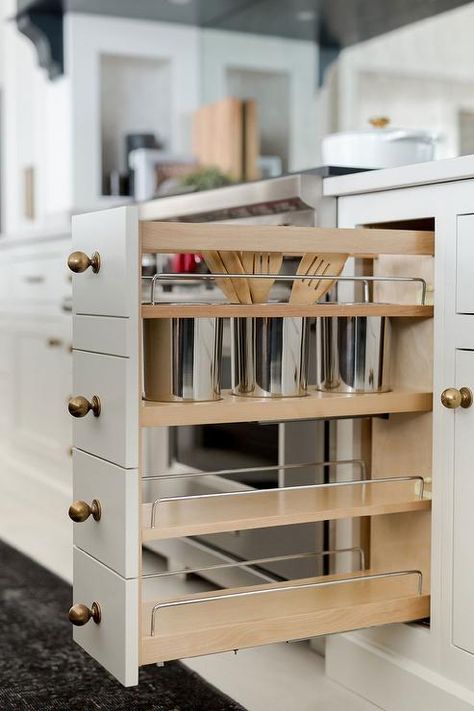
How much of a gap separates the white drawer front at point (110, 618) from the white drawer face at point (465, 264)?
0.58 m

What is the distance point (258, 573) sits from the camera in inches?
78.1

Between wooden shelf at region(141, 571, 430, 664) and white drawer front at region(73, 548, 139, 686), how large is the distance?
30 millimetres

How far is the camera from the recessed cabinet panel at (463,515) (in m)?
1.45

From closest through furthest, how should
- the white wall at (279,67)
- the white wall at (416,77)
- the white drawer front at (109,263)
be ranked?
the white drawer front at (109,263)
the white wall at (416,77)
the white wall at (279,67)

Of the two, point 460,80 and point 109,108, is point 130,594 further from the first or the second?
point 109,108

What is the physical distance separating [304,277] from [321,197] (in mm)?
332

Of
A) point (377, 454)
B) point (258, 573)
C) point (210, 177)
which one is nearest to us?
point (377, 454)

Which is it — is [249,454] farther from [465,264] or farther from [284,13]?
[284,13]

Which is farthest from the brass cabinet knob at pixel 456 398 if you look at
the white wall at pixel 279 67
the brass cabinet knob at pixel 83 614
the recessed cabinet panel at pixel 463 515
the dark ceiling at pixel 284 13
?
the white wall at pixel 279 67

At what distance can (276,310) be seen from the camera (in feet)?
4.60

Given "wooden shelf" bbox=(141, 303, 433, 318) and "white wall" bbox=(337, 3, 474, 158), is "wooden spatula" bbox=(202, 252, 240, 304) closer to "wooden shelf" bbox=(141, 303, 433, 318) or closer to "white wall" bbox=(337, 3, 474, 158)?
"wooden shelf" bbox=(141, 303, 433, 318)

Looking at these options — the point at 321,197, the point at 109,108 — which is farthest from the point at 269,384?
the point at 109,108

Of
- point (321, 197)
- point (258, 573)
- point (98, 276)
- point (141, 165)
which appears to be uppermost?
point (141, 165)

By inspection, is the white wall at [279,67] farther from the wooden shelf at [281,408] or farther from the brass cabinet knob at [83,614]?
the brass cabinet knob at [83,614]
